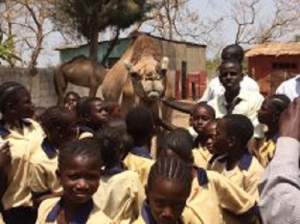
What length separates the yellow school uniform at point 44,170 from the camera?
167 inches

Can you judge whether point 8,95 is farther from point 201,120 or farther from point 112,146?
point 201,120

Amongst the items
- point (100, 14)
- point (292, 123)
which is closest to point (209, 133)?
point (292, 123)

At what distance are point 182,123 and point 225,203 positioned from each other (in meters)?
10.9

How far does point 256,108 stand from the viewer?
5457 mm

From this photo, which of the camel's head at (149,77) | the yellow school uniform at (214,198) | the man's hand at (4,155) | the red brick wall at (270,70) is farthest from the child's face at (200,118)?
the red brick wall at (270,70)

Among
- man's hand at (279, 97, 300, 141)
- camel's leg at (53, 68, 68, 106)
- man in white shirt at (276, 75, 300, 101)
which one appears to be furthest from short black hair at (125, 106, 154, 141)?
camel's leg at (53, 68, 68, 106)

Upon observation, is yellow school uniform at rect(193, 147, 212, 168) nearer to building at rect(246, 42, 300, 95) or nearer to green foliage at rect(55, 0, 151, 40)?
building at rect(246, 42, 300, 95)

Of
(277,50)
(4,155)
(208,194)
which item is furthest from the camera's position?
(277,50)

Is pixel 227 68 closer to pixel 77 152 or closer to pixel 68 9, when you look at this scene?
pixel 77 152

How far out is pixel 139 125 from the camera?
445 centimetres

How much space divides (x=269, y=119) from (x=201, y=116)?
48 centimetres

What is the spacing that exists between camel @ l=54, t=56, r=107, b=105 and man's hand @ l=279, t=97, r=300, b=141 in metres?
13.7

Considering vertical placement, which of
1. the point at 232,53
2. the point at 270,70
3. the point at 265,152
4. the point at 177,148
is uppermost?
the point at 232,53

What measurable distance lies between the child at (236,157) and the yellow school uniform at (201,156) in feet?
0.93
